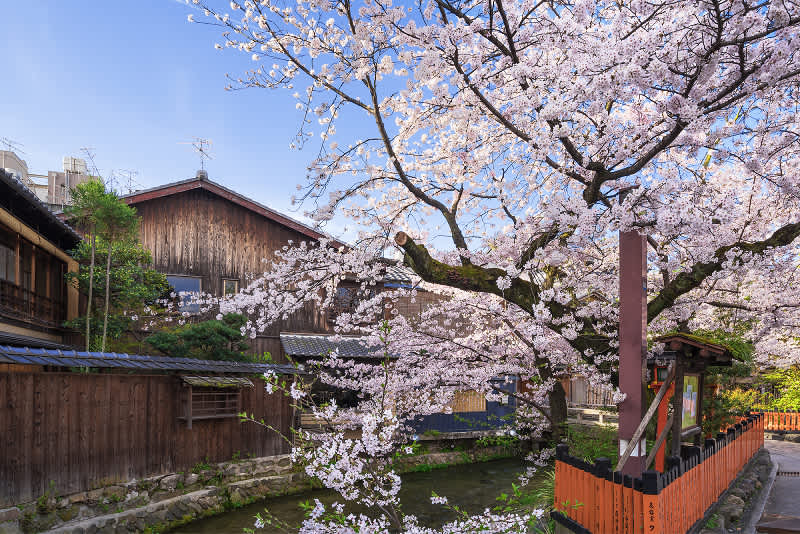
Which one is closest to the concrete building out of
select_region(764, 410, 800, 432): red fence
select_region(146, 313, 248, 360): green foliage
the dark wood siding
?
the dark wood siding

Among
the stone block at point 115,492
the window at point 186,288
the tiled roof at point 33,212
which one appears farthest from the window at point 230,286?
the stone block at point 115,492

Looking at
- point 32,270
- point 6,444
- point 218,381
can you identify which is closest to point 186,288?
point 32,270

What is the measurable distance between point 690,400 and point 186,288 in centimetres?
1642

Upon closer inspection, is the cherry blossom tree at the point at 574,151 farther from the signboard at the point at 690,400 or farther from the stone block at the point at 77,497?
the stone block at the point at 77,497

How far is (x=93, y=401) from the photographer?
414 inches

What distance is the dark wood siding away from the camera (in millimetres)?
18453

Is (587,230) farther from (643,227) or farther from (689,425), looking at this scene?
(689,425)

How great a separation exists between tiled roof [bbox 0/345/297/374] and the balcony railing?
11.0 feet

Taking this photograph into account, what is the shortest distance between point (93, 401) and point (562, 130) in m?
10.4

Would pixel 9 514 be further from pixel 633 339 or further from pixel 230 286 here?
pixel 230 286

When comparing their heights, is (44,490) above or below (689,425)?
below

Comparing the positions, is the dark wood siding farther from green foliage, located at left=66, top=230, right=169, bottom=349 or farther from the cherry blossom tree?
the cherry blossom tree

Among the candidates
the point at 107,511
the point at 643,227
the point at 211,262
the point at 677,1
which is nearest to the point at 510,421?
the point at 211,262

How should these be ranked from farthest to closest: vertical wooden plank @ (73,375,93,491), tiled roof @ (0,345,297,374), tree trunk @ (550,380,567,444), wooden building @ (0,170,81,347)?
wooden building @ (0,170,81,347)
tree trunk @ (550,380,567,444)
vertical wooden plank @ (73,375,93,491)
tiled roof @ (0,345,297,374)
